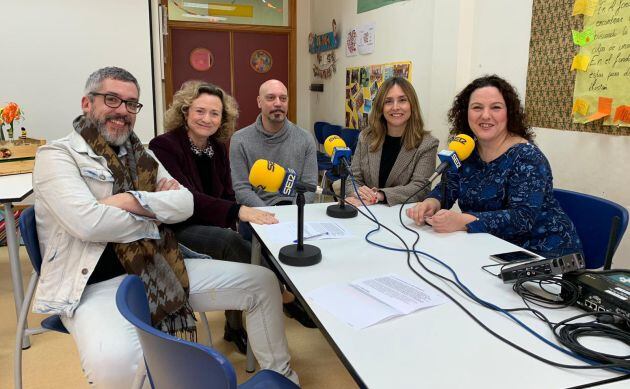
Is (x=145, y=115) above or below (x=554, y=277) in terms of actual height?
above

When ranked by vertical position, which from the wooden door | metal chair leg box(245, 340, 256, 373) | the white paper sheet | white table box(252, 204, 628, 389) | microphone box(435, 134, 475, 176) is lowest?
metal chair leg box(245, 340, 256, 373)

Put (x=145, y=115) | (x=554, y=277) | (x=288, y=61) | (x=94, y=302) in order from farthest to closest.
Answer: (x=288, y=61), (x=145, y=115), (x=94, y=302), (x=554, y=277)

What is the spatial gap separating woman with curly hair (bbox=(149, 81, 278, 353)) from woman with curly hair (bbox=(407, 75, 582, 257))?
86cm

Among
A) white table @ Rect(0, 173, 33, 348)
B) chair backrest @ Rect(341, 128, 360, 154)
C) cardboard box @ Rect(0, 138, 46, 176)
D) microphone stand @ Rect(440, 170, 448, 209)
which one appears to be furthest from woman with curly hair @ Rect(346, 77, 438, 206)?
cardboard box @ Rect(0, 138, 46, 176)

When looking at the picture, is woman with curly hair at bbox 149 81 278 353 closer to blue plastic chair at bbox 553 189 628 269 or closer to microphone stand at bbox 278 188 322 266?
microphone stand at bbox 278 188 322 266

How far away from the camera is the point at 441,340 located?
0.96 meters

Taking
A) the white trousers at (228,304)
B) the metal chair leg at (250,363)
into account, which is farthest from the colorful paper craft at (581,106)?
the metal chair leg at (250,363)

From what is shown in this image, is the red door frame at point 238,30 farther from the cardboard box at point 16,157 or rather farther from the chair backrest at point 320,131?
the cardboard box at point 16,157

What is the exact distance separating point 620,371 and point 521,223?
912 millimetres

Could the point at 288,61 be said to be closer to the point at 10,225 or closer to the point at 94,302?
the point at 10,225

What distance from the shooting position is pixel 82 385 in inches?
77.1

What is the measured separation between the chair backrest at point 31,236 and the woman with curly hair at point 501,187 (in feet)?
4.56

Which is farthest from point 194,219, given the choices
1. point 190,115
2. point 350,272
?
point 350,272

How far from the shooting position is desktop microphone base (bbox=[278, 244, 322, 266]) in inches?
54.1
